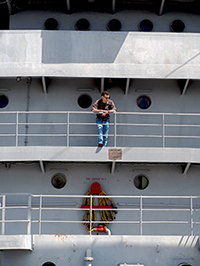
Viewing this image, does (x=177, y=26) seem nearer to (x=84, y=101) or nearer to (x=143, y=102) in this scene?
(x=143, y=102)

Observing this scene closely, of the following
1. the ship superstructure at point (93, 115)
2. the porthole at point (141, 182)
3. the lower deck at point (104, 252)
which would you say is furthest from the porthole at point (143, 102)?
the lower deck at point (104, 252)

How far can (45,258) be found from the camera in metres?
10.3

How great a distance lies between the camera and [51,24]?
1331 cm

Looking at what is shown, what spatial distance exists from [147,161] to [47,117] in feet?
8.79

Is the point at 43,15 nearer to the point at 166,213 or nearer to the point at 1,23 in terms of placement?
the point at 1,23

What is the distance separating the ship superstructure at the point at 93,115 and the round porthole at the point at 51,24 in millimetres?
45

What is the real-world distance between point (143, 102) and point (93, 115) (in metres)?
1.23

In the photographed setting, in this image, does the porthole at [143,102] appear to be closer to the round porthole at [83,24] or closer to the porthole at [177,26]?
the porthole at [177,26]

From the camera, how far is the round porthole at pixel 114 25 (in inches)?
524

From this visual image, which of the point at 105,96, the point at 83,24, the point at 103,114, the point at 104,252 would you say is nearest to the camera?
the point at 104,252

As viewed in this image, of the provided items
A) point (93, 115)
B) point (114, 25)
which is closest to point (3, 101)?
point (93, 115)

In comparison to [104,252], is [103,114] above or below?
above

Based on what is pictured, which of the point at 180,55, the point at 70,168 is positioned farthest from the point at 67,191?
the point at 180,55

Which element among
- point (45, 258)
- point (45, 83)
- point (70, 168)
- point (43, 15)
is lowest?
point (45, 258)
